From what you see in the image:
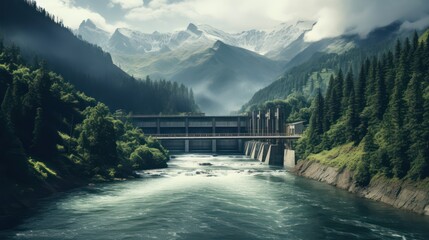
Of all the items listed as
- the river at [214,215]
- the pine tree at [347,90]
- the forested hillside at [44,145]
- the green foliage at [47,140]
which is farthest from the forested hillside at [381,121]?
the forested hillside at [44,145]

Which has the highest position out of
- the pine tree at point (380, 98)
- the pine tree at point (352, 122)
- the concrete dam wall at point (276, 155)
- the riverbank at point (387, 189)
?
the pine tree at point (380, 98)

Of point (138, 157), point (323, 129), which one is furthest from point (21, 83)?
point (323, 129)

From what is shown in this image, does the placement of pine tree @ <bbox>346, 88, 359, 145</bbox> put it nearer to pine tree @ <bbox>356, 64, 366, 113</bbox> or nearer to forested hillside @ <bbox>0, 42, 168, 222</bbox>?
pine tree @ <bbox>356, 64, 366, 113</bbox>

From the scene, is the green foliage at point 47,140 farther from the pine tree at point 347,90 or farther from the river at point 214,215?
the pine tree at point 347,90

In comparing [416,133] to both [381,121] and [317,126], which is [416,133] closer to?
[381,121]

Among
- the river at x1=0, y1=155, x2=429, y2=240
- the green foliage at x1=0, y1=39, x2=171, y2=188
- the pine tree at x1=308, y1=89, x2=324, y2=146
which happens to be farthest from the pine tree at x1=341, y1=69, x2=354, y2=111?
the green foliage at x1=0, y1=39, x2=171, y2=188
